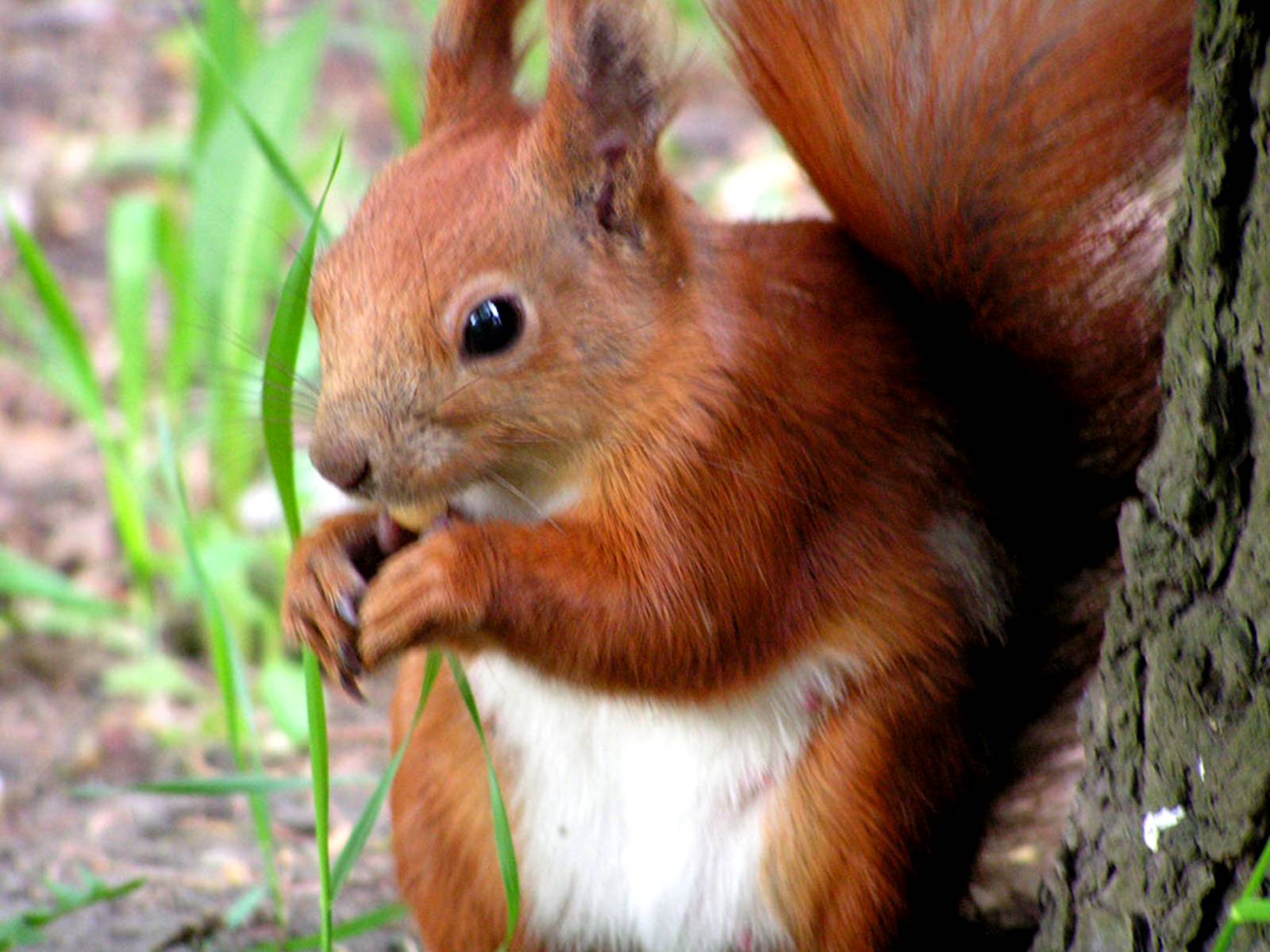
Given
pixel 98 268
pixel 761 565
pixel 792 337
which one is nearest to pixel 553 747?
pixel 761 565

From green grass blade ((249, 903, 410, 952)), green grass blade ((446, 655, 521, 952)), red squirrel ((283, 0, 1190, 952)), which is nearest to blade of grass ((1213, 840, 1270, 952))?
red squirrel ((283, 0, 1190, 952))

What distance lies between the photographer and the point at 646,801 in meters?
1.71

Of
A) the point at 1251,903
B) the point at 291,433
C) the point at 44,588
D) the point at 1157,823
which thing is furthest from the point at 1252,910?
the point at 44,588

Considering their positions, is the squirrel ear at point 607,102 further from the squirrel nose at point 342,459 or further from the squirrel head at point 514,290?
the squirrel nose at point 342,459

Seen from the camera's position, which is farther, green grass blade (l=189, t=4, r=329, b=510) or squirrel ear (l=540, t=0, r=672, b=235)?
green grass blade (l=189, t=4, r=329, b=510)

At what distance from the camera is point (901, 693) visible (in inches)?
64.1

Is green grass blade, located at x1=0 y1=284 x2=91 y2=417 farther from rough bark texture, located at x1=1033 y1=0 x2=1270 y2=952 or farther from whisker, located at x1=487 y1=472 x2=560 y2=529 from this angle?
rough bark texture, located at x1=1033 y1=0 x2=1270 y2=952

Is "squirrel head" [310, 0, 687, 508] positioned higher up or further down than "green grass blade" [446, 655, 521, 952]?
higher up

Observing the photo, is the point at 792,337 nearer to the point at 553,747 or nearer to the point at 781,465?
the point at 781,465

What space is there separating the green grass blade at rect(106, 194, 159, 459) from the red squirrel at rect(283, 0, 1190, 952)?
1160mm

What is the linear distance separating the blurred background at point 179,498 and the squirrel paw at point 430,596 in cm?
28

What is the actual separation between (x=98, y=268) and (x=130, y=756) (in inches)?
62.4

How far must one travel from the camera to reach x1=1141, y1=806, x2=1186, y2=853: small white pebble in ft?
4.37

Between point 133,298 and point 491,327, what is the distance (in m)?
1.48
